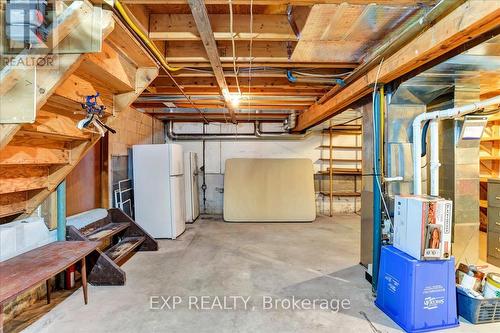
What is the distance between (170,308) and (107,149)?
95.9 inches

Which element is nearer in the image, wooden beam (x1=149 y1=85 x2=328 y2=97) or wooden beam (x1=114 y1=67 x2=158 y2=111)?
wooden beam (x1=114 y1=67 x2=158 y2=111)

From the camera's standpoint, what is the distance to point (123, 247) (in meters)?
3.23

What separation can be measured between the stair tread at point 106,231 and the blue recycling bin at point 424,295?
288cm

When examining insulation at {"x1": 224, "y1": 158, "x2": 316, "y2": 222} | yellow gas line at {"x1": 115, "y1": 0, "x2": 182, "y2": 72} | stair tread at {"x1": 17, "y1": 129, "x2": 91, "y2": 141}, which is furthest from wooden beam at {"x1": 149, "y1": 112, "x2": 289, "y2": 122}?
stair tread at {"x1": 17, "y1": 129, "x2": 91, "y2": 141}

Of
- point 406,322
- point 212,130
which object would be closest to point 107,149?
point 212,130

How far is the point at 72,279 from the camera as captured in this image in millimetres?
2562

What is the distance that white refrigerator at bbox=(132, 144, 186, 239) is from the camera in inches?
161

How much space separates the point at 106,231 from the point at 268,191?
3.18m

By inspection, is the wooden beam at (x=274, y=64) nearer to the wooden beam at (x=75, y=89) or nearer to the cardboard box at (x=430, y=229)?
the wooden beam at (x=75, y=89)

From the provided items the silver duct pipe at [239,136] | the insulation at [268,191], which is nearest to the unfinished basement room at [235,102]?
the insulation at [268,191]

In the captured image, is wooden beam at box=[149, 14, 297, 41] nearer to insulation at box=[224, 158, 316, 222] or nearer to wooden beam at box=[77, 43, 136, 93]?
wooden beam at box=[77, 43, 136, 93]

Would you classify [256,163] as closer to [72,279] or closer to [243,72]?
[243,72]

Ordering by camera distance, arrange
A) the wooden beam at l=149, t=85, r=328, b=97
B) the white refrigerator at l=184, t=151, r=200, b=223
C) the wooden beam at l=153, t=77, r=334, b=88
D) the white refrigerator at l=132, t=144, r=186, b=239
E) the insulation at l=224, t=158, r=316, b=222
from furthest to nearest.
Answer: the insulation at l=224, t=158, r=316, b=222, the white refrigerator at l=184, t=151, r=200, b=223, the white refrigerator at l=132, t=144, r=186, b=239, the wooden beam at l=149, t=85, r=328, b=97, the wooden beam at l=153, t=77, r=334, b=88

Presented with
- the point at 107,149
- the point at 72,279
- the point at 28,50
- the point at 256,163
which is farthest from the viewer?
the point at 256,163
